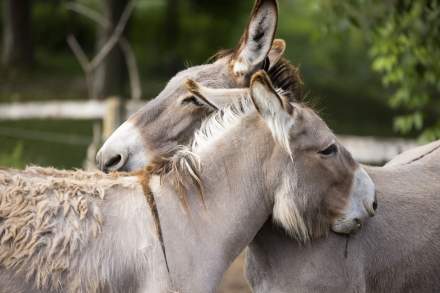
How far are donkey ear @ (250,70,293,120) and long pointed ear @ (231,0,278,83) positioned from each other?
916 millimetres

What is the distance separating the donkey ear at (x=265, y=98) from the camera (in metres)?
3.29

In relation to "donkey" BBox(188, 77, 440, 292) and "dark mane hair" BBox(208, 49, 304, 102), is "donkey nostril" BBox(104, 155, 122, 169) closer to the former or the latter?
"donkey" BBox(188, 77, 440, 292)

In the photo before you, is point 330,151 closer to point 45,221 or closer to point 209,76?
point 209,76

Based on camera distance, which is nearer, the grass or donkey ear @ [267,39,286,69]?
donkey ear @ [267,39,286,69]

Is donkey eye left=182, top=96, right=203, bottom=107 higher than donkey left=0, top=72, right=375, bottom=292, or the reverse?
donkey eye left=182, top=96, right=203, bottom=107

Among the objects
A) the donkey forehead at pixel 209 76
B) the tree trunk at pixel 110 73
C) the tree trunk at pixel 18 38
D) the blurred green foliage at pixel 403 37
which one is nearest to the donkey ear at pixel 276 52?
the donkey forehead at pixel 209 76

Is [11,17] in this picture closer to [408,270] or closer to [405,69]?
[405,69]

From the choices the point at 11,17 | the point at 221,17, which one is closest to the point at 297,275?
the point at 11,17

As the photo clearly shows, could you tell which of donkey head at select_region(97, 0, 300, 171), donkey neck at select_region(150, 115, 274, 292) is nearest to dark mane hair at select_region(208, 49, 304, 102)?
donkey head at select_region(97, 0, 300, 171)

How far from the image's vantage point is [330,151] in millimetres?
3516

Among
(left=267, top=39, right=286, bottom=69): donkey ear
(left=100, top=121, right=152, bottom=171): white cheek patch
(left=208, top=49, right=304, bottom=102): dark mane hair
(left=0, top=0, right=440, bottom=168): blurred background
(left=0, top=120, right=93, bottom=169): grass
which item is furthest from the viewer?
(left=0, top=120, right=93, bottom=169): grass

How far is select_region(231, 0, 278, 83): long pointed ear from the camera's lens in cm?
419

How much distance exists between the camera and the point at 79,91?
19000mm

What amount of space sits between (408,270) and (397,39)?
3268 millimetres
